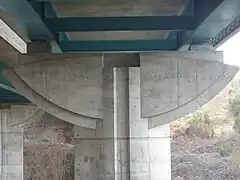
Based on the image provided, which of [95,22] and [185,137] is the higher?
[95,22]

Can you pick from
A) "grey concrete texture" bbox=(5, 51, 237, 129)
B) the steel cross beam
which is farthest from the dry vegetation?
the steel cross beam

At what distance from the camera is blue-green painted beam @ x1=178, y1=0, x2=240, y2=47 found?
954cm

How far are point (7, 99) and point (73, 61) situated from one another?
15.2m

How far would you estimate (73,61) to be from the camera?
14.8 m

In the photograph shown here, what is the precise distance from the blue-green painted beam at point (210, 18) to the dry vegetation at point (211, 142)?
27.5 m

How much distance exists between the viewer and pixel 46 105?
1464 cm

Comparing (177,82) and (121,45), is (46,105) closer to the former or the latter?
(121,45)

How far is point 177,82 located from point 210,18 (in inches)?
173

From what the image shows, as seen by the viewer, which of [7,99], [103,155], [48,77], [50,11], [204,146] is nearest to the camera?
[50,11]

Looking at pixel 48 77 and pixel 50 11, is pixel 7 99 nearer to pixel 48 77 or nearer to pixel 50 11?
pixel 48 77

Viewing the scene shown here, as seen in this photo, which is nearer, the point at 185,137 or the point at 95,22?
the point at 95,22

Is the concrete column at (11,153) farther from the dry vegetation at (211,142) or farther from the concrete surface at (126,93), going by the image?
the concrete surface at (126,93)

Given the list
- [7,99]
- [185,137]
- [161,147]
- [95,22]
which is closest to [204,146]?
[185,137]

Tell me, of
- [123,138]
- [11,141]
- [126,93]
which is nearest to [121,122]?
[123,138]
